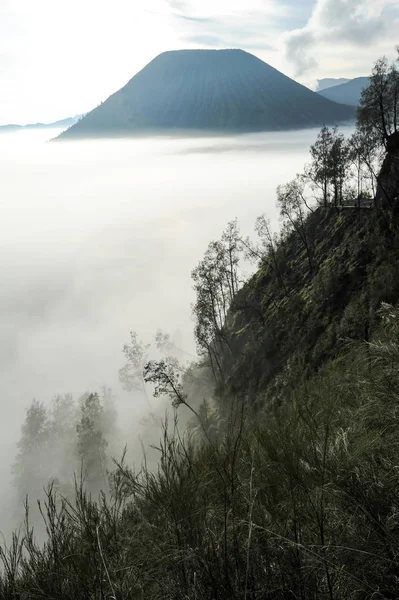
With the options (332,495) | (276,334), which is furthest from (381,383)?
(276,334)

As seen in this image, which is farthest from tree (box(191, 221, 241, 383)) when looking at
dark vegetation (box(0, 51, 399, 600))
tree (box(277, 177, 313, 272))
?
dark vegetation (box(0, 51, 399, 600))

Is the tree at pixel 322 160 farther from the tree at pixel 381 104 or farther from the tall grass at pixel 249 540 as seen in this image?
the tall grass at pixel 249 540

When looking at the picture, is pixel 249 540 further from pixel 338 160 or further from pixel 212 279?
pixel 338 160

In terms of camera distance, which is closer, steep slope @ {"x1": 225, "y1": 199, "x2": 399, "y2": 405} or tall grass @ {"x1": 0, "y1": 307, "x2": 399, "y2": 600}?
tall grass @ {"x1": 0, "y1": 307, "x2": 399, "y2": 600}

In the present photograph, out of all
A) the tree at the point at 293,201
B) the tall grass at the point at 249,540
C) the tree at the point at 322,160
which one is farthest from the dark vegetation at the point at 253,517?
the tree at the point at 322,160

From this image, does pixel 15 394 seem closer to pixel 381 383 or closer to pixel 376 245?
pixel 376 245

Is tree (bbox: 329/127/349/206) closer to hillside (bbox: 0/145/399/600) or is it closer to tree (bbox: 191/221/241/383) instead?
tree (bbox: 191/221/241/383)

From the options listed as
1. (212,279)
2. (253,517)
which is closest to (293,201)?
(212,279)

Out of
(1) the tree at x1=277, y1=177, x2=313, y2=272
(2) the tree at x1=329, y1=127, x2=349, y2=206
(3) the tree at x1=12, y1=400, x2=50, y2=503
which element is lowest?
(3) the tree at x1=12, y1=400, x2=50, y2=503

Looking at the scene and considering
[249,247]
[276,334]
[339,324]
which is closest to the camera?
[339,324]

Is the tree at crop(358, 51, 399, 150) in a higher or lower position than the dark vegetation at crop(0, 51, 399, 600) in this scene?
higher

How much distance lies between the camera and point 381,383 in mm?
4238

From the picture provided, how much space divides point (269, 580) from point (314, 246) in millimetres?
37855

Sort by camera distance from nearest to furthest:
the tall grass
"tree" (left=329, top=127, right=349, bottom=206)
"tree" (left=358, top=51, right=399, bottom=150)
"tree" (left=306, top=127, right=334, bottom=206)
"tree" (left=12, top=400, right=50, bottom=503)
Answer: the tall grass
"tree" (left=358, top=51, right=399, bottom=150)
"tree" (left=329, top=127, right=349, bottom=206)
"tree" (left=306, top=127, right=334, bottom=206)
"tree" (left=12, top=400, right=50, bottom=503)
